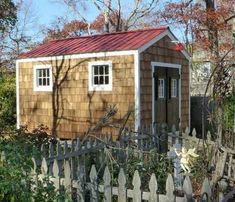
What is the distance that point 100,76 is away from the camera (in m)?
14.1

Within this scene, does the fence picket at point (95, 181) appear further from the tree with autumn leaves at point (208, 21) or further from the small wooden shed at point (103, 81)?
the tree with autumn leaves at point (208, 21)

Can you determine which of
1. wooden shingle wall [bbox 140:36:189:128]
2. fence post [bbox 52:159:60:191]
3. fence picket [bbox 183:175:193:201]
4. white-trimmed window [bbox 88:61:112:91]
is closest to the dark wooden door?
wooden shingle wall [bbox 140:36:189:128]

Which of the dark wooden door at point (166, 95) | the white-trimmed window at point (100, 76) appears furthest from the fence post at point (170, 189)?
the dark wooden door at point (166, 95)

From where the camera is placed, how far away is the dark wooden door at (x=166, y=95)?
1441cm

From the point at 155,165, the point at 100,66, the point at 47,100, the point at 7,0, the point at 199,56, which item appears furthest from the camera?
the point at 199,56

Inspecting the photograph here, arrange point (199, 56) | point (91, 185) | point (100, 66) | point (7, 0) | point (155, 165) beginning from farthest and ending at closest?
point (199, 56), point (100, 66), point (7, 0), point (155, 165), point (91, 185)

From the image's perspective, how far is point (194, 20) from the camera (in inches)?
969

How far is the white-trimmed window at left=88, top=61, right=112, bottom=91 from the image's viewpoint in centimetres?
1379

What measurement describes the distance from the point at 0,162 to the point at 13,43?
107 ft

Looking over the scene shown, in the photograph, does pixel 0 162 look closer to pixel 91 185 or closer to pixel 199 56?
pixel 91 185

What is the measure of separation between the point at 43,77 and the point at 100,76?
276 cm

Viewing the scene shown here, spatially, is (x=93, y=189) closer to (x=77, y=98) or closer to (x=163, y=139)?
(x=163, y=139)

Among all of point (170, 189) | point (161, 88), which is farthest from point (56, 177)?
point (161, 88)

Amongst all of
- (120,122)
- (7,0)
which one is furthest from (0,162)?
(7,0)
